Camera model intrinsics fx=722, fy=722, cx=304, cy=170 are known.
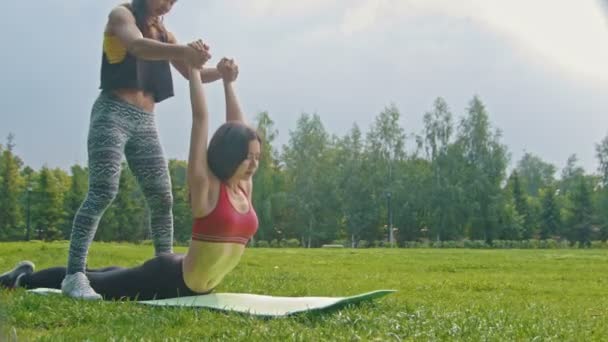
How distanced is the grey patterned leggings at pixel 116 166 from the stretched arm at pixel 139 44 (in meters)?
0.36

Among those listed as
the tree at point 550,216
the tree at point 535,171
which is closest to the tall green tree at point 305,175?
the tree at point 550,216

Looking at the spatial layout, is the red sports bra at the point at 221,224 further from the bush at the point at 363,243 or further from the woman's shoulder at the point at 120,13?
the bush at the point at 363,243

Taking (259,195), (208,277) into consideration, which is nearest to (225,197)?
(208,277)

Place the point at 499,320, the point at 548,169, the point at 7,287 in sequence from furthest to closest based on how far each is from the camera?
the point at 548,169, the point at 7,287, the point at 499,320

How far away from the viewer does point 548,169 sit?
2768 inches

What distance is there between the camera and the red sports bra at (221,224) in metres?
3.62

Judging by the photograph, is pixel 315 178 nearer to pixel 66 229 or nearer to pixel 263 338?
pixel 66 229

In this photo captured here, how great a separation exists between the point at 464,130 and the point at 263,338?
48311 millimetres

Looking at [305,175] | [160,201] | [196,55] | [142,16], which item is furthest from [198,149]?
[305,175]

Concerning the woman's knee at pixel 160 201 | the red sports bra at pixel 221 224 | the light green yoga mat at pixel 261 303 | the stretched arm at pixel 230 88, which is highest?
the stretched arm at pixel 230 88

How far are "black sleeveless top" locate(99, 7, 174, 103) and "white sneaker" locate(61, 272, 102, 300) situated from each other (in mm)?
1051

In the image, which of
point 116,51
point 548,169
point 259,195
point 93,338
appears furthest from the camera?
point 548,169

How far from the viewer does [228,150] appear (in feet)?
12.0

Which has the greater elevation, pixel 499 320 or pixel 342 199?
pixel 342 199
